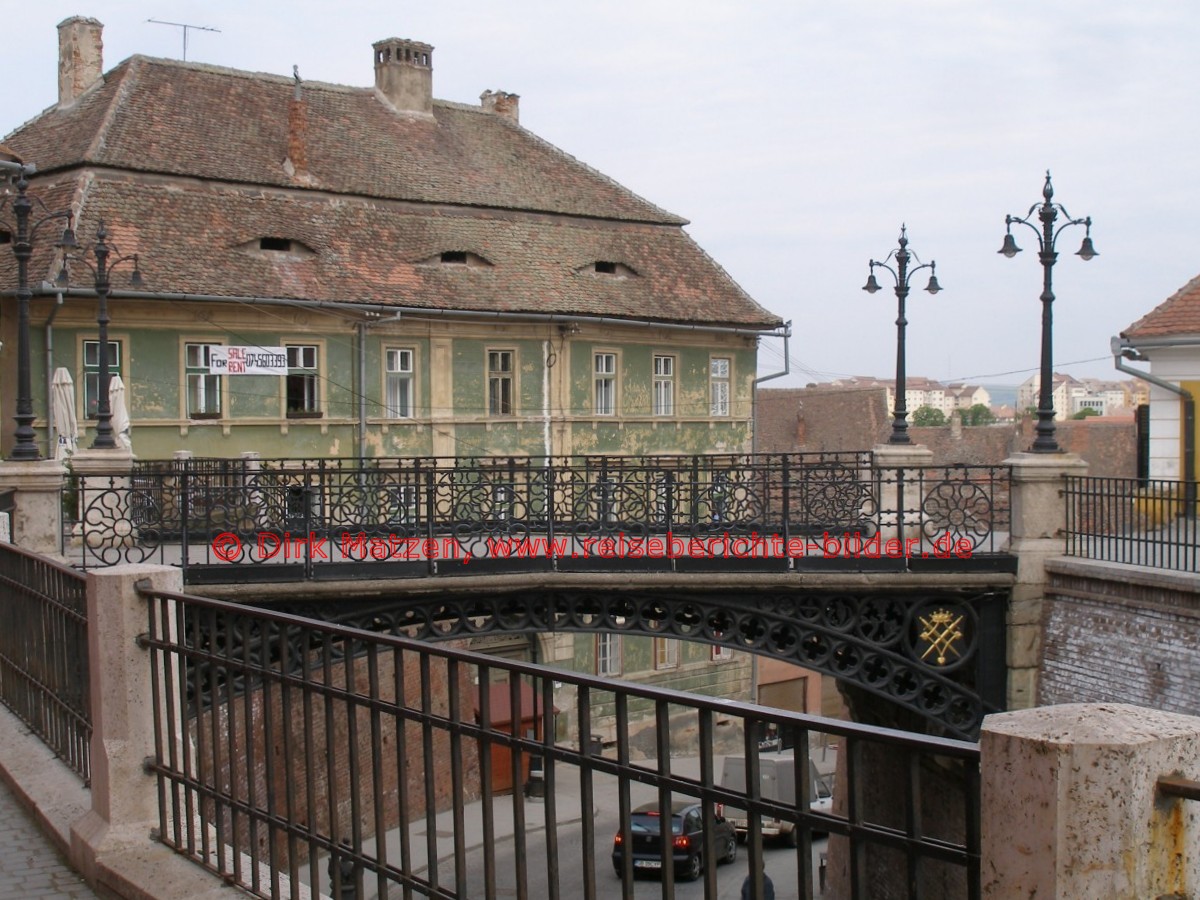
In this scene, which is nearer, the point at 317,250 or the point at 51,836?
the point at 51,836

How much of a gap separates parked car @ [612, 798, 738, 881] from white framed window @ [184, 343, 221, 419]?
24088 mm

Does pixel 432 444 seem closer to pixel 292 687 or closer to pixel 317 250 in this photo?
pixel 317 250

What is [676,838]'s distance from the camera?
5.58 m

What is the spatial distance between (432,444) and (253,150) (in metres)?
8.15

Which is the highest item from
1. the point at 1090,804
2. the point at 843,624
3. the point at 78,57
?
the point at 78,57

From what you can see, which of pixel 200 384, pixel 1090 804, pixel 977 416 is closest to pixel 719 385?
pixel 200 384

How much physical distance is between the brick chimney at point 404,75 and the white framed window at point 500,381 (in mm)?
8471

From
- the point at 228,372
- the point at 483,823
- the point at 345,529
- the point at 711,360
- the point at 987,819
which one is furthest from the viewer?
the point at 711,360

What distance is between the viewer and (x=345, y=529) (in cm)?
1667

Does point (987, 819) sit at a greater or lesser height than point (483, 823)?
greater

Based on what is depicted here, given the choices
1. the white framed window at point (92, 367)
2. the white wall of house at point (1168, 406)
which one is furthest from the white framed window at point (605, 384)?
the white wall of house at point (1168, 406)

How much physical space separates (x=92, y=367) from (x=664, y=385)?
14.8 metres

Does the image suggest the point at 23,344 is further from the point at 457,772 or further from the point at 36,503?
the point at 457,772

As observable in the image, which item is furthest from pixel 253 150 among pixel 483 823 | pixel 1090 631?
pixel 483 823
